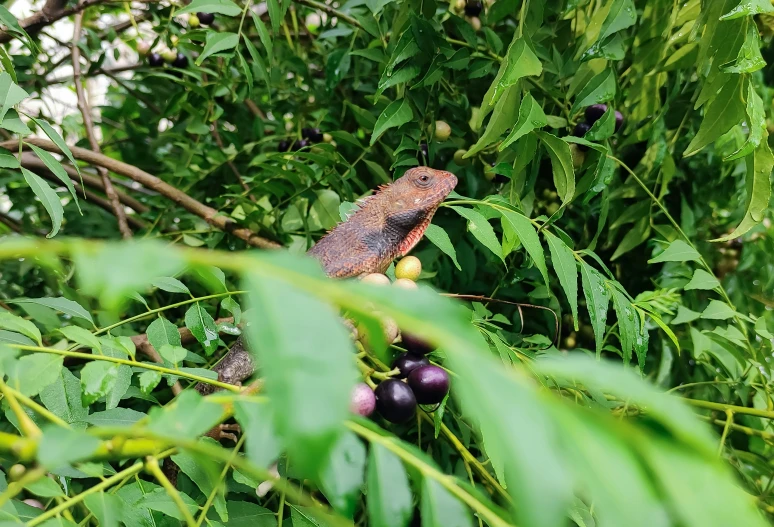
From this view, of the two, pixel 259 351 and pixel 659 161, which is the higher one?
pixel 259 351

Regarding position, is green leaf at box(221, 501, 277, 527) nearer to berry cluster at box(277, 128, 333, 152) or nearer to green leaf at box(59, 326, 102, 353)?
green leaf at box(59, 326, 102, 353)

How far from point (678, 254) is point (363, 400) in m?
0.68

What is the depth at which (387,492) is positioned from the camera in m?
0.37

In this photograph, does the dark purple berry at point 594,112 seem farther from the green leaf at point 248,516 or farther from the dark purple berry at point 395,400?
Result: the green leaf at point 248,516

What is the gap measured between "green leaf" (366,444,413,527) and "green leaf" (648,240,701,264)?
791 mm

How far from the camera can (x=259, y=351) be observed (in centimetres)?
26

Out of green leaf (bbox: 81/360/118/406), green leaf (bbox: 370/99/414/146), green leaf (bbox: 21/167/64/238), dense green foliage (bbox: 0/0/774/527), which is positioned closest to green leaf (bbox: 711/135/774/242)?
dense green foliage (bbox: 0/0/774/527)

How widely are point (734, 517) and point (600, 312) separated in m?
0.60

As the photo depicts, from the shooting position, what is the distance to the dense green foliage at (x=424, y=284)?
0.27m

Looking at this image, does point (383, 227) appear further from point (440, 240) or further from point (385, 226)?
point (440, 240)

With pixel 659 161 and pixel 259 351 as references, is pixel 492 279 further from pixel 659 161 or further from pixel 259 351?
pixel 259 351

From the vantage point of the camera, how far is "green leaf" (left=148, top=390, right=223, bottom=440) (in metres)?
0.35

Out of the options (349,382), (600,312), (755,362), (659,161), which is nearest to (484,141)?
(600,312)

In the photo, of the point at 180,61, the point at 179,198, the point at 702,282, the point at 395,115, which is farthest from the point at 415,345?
the point at 180,61
